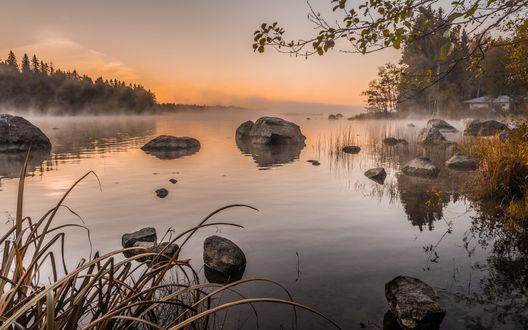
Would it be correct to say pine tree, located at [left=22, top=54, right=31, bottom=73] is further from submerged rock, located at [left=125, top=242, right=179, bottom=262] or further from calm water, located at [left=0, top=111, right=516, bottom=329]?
submerged rock, located at [left=125, top=242, right=179, bottom=262]

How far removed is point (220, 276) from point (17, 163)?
60.9 feet

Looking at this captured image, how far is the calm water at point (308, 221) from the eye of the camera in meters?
5.79

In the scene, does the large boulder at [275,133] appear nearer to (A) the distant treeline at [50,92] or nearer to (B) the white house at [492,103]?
(B) the white house at [492,103]

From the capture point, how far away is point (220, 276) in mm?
6531

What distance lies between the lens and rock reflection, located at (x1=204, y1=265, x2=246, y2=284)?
6385 mm

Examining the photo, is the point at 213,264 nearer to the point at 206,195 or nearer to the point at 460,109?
the point at 206,195

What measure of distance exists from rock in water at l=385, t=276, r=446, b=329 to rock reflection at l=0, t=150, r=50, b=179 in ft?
57.0

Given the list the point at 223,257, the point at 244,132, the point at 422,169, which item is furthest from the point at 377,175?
the point at 244,132

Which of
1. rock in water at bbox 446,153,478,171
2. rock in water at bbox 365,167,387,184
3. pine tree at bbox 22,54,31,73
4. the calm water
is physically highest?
pine tree at bbox 22,54,31,73

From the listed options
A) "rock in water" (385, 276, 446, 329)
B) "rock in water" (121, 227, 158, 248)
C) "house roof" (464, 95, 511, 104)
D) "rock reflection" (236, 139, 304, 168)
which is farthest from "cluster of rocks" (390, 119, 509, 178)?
"house roof" (464, 95, 511, 104)

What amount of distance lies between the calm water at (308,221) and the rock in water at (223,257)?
0.22 metres

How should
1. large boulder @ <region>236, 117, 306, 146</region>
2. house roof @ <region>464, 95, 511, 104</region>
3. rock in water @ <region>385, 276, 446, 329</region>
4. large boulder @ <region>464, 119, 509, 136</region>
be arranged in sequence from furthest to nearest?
house roof @ <region>464, 95, 511, 104</region>
large boulder @ <region>464, 119, 509, 136</region>
large boulder @ <region>236, 117, 306, 146</region>
rock in water @ <region>385, 276, 446, 329</region>

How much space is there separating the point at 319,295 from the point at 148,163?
1717 centimetres

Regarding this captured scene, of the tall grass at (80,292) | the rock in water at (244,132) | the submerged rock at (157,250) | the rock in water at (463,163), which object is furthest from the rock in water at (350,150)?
the tall grass at (80,292)
